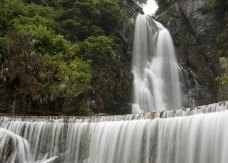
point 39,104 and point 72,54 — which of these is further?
point 72,54

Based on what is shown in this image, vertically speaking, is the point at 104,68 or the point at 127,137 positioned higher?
the point at 104,68

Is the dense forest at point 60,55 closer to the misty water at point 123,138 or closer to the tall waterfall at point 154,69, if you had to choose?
the tall waterfall at point 154,69

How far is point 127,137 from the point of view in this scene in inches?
696

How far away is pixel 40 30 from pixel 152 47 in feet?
A: 40.6

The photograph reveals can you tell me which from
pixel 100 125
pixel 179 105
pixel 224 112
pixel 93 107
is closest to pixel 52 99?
pixel 93 107

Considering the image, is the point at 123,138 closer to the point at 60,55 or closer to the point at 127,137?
the point at 127,137

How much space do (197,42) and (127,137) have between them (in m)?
24.2

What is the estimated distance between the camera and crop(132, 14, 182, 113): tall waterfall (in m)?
34.3

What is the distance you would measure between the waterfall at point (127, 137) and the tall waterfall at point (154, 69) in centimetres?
1244

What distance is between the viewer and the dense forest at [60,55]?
27594mm

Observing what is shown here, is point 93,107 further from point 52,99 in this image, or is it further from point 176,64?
point 176,64

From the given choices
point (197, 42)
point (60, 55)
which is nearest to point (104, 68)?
point (60, 55)

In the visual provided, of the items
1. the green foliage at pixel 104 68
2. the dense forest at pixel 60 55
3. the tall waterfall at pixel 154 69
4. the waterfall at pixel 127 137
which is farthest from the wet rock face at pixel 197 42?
the waterfall at pixel 127 137

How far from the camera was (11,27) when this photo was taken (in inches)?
1302
